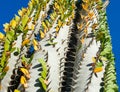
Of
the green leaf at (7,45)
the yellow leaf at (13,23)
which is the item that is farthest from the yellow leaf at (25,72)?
the yellow leaf at (13,23)

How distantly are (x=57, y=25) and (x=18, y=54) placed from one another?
1.05m

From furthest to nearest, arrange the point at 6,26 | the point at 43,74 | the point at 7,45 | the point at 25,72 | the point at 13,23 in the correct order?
the point at 6,26 < the point at 13,23 < the point at 7,45 < the point at 25,72 < the point at 43,74

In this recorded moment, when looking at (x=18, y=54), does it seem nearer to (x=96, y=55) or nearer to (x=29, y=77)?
(x=29, y=77)

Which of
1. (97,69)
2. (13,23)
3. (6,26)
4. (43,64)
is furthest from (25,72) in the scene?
(6,26)

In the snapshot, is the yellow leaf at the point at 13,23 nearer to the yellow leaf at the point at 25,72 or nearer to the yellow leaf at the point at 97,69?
the yellow leaf at the point at 25,72

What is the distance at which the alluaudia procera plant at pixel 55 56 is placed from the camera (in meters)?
3.66

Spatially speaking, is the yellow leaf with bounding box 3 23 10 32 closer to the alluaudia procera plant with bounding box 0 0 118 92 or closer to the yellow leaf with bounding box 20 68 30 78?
the alluaudia procera plant with bounding box 0 0 118 92

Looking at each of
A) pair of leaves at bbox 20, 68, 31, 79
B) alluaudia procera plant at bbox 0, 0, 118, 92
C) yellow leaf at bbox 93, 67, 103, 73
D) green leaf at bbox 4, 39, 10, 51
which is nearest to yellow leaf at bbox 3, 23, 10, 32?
alluaudia procera plant at bbox 0, 0, 118, 92

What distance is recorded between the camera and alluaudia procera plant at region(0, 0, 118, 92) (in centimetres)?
366

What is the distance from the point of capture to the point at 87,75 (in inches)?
150

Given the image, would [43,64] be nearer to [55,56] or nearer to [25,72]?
[25,72]

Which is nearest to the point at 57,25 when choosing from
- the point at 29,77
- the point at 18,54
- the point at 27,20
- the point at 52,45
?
the point at 27,20

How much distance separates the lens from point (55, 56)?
4.03 m

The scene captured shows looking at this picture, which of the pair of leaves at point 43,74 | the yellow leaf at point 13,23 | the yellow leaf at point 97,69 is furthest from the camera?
the yellow leaf at point 13,23
